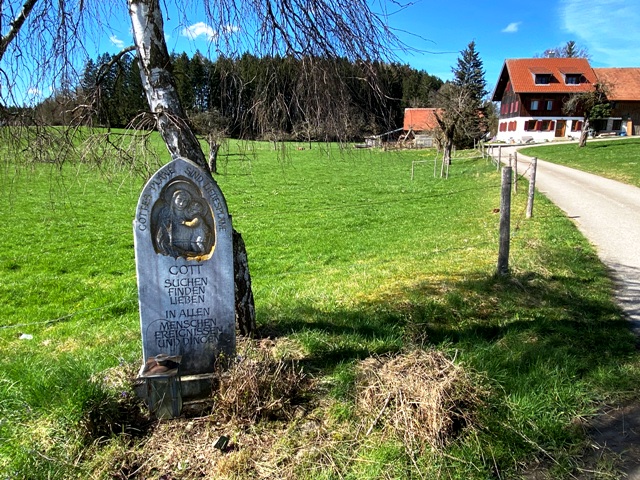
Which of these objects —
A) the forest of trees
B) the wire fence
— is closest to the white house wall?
the wire fence

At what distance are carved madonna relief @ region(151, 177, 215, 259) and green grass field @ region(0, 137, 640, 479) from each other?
79cm

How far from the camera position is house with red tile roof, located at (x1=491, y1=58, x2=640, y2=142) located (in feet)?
177

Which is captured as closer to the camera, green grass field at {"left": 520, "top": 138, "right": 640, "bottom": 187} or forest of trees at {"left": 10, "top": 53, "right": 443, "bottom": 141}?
forest of trees at {"left": 10, "top": 53, "right": 443, "bottom": 141}

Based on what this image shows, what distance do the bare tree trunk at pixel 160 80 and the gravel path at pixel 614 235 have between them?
3.47 m

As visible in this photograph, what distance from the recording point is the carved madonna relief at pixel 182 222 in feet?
10.5

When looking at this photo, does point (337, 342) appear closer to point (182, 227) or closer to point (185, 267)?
point (185, 267)

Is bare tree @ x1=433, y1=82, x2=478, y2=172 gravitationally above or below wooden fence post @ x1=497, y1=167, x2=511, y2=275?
above

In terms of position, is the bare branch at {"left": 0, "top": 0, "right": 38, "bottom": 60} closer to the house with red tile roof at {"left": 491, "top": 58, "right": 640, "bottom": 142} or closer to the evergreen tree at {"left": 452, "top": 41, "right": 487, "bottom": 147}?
the evergreen tree at {"left": 452, "top": 41, "right": 487, "bottom": 147}

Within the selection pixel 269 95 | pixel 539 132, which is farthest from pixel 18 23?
pixel 539 132

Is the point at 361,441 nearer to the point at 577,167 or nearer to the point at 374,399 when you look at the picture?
the point at 374,399

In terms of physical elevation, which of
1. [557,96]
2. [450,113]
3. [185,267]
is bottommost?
[185,267]

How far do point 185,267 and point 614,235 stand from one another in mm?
9532

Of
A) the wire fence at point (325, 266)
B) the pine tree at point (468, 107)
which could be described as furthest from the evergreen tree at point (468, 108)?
the wire fence at point (325, 266)

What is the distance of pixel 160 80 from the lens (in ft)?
11.9
